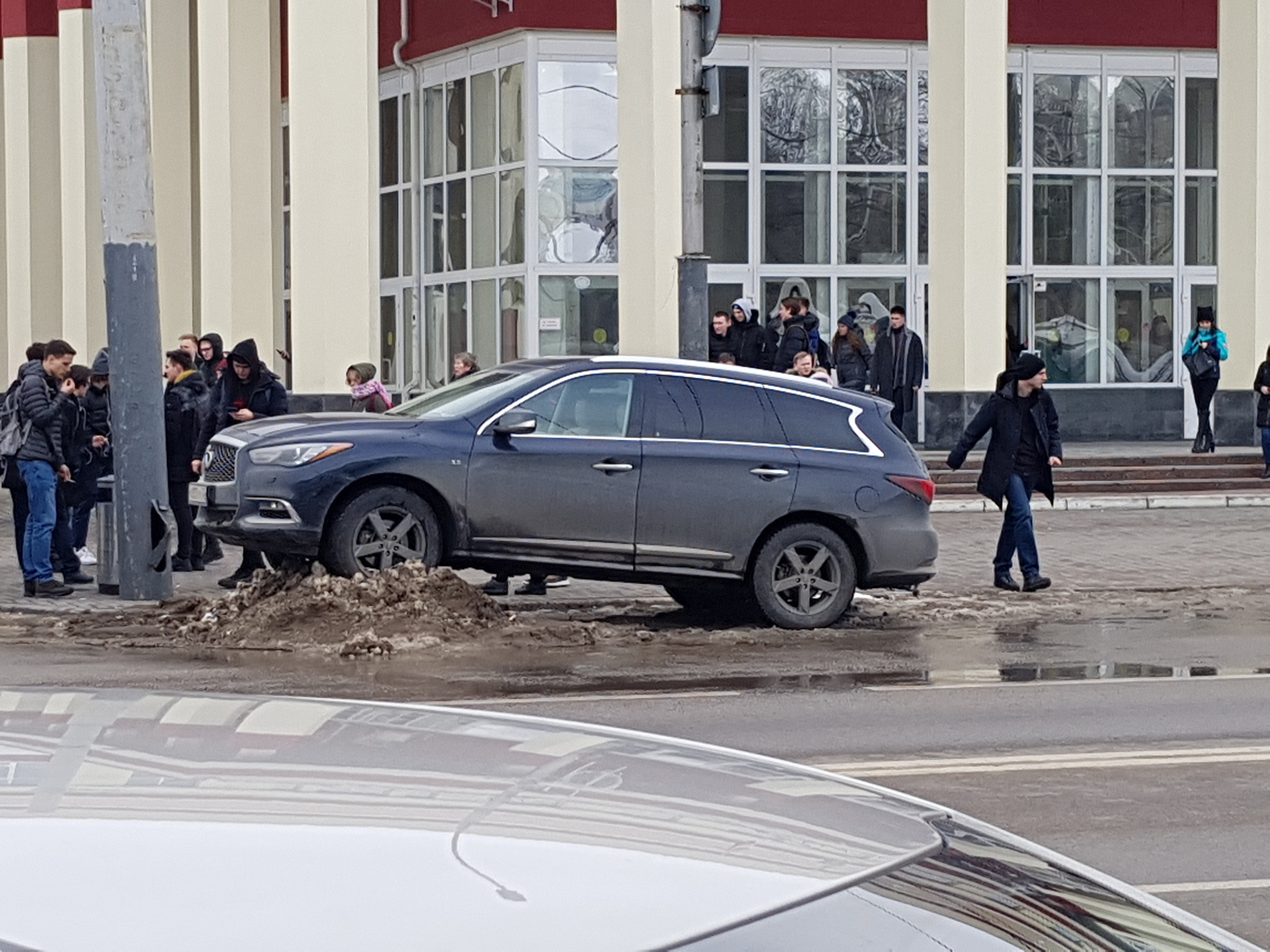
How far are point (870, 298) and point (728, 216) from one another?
2648 millimetres

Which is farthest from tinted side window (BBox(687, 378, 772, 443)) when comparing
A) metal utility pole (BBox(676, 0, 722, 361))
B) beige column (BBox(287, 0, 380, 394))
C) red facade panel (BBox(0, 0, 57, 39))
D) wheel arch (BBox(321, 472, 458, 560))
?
red facade panel (BBox(0, 0, 57, 39))

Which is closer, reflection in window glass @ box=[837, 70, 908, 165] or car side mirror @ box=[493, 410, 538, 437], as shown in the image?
car side mirror @ box=[493, 410, 538, 437]

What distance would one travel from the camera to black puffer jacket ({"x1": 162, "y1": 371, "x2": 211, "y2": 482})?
15844 mm

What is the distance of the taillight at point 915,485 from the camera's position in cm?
1333

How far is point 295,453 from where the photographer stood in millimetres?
12664

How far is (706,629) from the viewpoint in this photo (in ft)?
43.6

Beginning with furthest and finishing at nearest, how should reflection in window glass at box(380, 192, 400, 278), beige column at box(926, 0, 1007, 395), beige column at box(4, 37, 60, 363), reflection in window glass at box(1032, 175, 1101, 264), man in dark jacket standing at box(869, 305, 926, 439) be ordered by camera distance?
beige column at box(4, 37, 60, 363) → reflection in window glass at box(380, 192, 400, 278) → reflection in window glass at box(1032, 175, 1101, 264) → beige column at box(926, 0, 1007, 395) → man in dark jacket standing at box(869, 305, 926, 439)

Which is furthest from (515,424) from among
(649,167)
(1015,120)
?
(1015,120)

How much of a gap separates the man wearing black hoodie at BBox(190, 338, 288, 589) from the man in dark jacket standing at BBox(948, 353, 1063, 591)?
18.0 feet

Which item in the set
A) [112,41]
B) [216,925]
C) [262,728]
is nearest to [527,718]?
[262,728]

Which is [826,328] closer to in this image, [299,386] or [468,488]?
[299,386]

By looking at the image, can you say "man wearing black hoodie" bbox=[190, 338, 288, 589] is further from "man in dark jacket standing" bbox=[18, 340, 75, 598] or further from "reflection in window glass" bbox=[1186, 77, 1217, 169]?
"reflection in window glass" bbox=[1186, 77, 1217, 169]

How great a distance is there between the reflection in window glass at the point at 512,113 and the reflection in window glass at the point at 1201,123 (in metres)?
11.0

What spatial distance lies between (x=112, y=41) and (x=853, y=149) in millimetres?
18611
